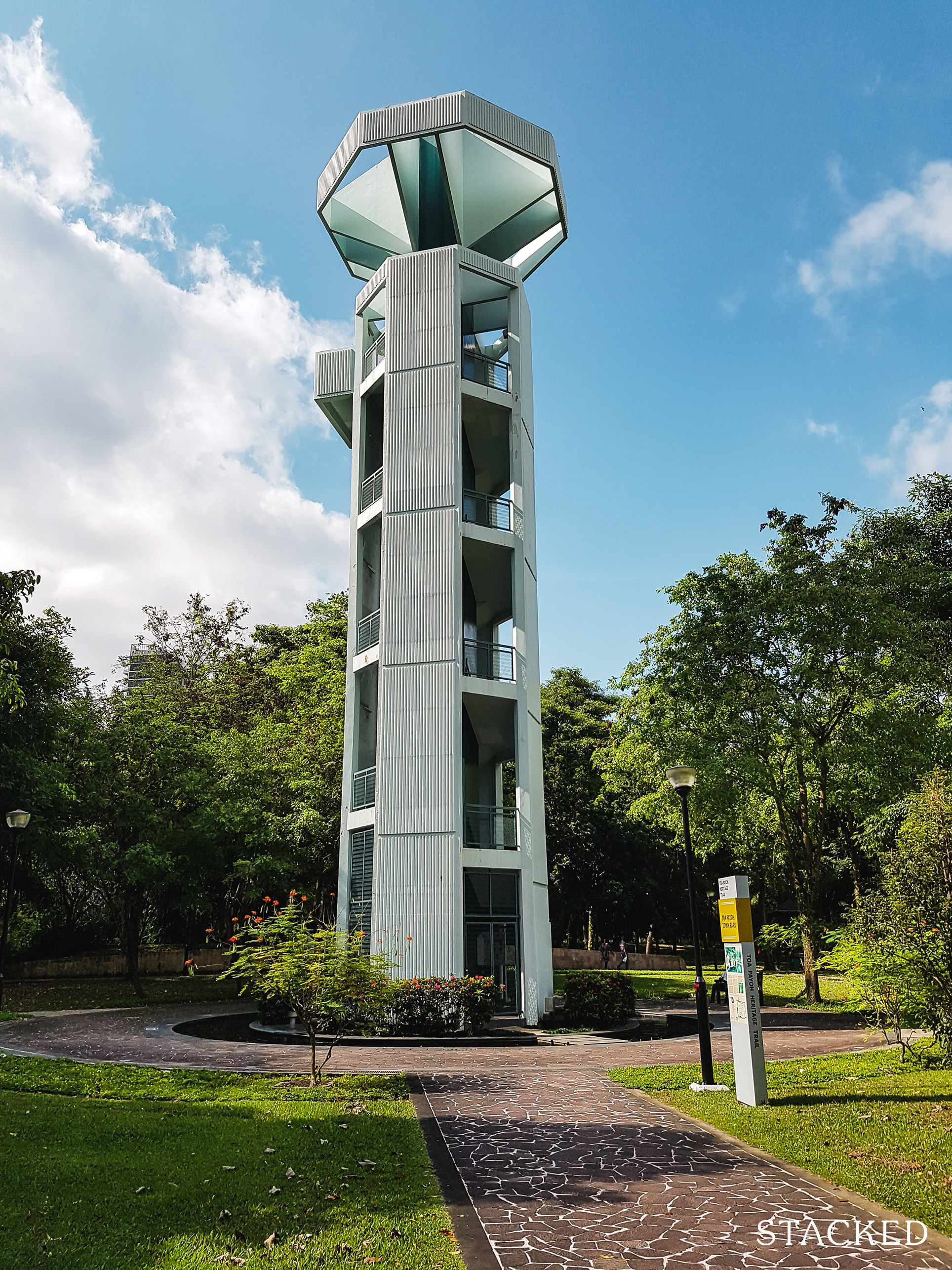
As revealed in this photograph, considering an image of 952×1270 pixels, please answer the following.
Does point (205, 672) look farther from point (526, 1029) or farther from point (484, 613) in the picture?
point (526, 1029)

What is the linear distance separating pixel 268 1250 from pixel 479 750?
20.8 m

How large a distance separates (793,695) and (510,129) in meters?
18.3

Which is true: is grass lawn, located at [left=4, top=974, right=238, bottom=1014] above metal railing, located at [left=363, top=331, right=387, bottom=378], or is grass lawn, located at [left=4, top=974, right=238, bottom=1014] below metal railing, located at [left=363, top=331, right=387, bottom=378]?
below

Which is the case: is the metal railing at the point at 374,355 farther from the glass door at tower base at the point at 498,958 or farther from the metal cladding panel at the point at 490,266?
the glass door at tower base at the point at 498,958

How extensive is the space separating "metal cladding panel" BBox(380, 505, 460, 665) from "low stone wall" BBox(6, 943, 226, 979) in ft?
75.8

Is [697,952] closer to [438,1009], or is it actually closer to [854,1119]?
[854,1119]

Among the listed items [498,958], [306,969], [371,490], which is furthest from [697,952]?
[371,490]

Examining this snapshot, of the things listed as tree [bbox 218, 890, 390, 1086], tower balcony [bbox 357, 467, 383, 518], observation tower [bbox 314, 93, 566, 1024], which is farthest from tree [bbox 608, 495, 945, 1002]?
tree [bbox 218, 890, 390, 1086]

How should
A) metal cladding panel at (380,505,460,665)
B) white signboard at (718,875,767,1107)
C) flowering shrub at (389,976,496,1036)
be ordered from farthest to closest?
metal cladding panel at (380,505,460,665)
flowering shrub at (389,976,496,1036)
white signboard at (718,875,767,1107)

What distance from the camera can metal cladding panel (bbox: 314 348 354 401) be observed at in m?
28.4

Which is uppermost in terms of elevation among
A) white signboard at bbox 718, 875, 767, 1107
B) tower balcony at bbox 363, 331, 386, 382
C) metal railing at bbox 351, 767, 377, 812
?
tower balcony at bbox 363, 331, 386, 382

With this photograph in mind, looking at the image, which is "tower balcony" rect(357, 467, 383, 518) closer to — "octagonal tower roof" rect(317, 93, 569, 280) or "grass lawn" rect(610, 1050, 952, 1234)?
"octagonal tower roof" rect(317, 93, 569, 280)

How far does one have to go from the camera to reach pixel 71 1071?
40.1 ft

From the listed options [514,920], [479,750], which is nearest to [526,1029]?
[514,920]
